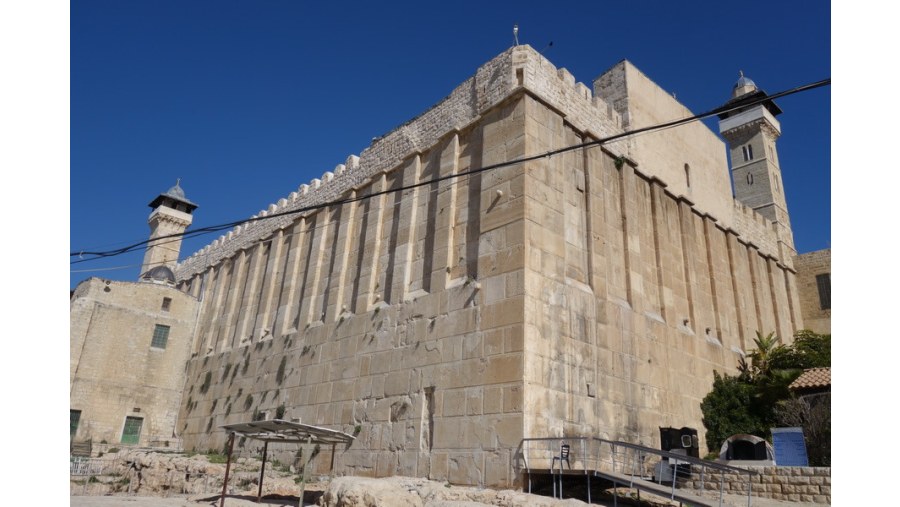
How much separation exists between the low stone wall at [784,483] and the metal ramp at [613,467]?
Result: 0.12m

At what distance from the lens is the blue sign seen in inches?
473

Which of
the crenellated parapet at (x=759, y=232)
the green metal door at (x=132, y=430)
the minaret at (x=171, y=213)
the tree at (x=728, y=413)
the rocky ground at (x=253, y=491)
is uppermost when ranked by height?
the minaret at (x=171, y=213)

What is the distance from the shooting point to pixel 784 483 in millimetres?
10938

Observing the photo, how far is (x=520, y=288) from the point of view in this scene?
455 inches

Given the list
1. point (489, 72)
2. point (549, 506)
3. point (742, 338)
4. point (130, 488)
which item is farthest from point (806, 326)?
point (130, 488)

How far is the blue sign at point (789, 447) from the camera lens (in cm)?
1200

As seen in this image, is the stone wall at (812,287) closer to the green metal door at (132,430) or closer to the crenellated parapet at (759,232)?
the crenellated parapet at (759,232)

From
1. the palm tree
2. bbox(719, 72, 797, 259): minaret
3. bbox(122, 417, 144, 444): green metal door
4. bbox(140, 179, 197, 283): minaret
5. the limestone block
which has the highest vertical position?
bbox(719, 72, 797, 259): minaret

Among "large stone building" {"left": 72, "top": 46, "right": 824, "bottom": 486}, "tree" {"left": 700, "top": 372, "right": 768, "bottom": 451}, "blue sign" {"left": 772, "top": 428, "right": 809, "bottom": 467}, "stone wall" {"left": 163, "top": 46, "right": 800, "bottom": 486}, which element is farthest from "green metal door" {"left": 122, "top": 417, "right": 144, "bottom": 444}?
"blue sign" {"left": 772, "top": 428, "right": 809, "bottom": 467}

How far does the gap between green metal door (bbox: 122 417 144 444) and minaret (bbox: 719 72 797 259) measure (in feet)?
96.4

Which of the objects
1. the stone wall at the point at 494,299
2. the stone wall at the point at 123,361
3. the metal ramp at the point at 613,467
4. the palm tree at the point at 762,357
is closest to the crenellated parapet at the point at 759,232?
the stone wall at the point at 494,299

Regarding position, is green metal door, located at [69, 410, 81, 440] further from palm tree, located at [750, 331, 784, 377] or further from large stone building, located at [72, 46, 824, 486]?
palm tree, located at [750, 331, 784, 377]

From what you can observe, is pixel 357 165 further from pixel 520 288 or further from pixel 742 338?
pixel 742 338

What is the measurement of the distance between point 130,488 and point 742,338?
16.8 meters
